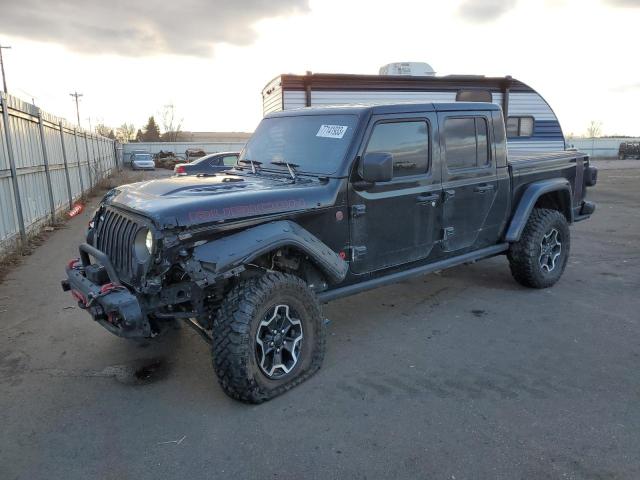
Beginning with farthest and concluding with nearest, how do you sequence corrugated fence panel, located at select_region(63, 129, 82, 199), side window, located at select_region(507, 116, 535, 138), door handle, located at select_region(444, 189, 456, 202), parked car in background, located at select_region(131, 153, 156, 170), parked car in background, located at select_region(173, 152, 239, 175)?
parked car in background, located at select_region(131, 153, 156, 170) → corrugated fence panel, located at select_region(63, 129, 82, 199) → side window, located at select_region(507, 116, 535, 138) → parked car in background, located at select_region(173, 152, 239, 175) → door handle, located at select_region(444, 189, 456, 202)

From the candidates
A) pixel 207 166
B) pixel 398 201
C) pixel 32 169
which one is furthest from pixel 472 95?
pixel 32 169

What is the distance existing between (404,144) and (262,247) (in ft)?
5.80

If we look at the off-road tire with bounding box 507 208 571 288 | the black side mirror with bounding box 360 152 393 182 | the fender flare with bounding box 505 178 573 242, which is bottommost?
the off-road tire with bounding box 507 208 571 288

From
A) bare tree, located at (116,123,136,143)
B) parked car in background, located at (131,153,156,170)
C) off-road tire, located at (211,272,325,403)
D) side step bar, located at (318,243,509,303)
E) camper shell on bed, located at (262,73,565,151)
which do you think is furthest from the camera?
bare tree, located at (116,123,136,143)

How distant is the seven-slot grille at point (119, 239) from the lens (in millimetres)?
3357

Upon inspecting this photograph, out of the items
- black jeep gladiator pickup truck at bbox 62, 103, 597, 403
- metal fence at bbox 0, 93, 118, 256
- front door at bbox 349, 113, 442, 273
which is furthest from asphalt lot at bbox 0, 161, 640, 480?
metal fence at bbox 0, 93, 118, 256

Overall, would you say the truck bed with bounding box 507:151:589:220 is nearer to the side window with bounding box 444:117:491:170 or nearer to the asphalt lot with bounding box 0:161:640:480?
the side window with bounding box 444:117:491:170

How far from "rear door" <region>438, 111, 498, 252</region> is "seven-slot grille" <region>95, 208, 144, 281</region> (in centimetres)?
275

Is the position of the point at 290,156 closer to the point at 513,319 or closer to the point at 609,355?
the point at 513,319

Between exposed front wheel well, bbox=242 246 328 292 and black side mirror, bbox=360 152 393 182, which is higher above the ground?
black side mirror, bbox=360 152 393 182

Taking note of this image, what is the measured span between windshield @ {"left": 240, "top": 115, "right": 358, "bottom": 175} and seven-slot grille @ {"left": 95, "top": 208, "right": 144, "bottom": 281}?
140 centimetres

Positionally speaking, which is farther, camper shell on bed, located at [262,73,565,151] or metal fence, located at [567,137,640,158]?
metal fence, located at [567,137,640,158]

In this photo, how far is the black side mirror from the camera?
12.0ft

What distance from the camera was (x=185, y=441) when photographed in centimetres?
297
